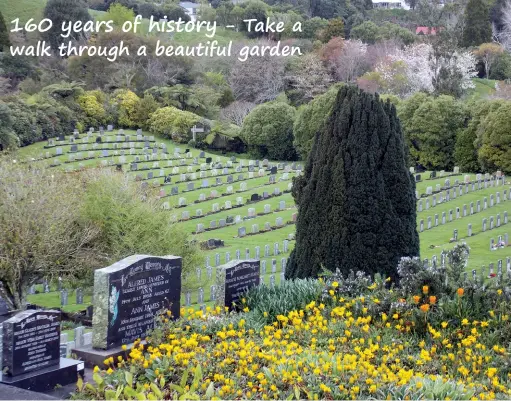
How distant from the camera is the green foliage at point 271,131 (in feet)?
185

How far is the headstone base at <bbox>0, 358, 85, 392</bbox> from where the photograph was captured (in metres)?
10.5

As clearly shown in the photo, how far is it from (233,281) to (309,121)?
3874cm

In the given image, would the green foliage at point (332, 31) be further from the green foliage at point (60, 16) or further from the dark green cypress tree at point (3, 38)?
the dark green cypress tree at point (3, 38)

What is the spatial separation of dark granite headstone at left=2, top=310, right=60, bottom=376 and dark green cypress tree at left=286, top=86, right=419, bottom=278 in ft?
23.6

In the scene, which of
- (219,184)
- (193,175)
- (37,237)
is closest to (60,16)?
(193,175)

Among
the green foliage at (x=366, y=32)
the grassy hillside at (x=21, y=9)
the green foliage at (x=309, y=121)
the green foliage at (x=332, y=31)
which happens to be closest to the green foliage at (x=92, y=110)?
the green foliage at (x=309, y=121)

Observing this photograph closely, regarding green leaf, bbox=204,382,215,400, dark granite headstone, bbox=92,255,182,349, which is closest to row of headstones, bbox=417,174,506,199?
dark granite headstone, bbox=92,255,182,349

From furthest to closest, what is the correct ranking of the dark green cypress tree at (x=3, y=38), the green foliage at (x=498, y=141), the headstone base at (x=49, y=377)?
1. the dark green cypress tree at (x=3, y=38)
2. the green foliage at (x=498, y=141)
3. the headstone base at (x=49, y=377)

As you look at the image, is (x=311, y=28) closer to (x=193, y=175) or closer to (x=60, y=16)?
(x=60, y=16)

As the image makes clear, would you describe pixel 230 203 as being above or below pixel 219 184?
below

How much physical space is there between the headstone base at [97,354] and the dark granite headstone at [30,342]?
761 mm

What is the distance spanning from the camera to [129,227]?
22.8 m

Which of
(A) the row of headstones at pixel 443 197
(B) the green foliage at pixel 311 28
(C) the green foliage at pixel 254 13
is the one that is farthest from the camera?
(C) the green foliage at pixel 254 13

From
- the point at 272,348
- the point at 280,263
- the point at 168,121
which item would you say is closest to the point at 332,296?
the point at 272,348
